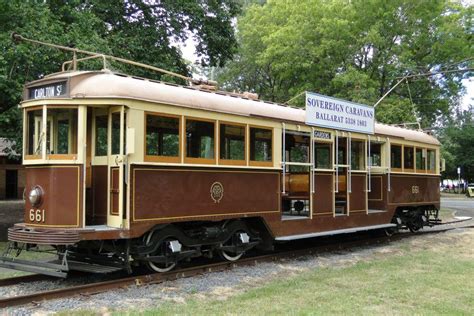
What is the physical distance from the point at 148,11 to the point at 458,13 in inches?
690

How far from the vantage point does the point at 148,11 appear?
18.1 meters

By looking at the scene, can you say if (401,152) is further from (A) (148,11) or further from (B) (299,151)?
(A) (148,11)

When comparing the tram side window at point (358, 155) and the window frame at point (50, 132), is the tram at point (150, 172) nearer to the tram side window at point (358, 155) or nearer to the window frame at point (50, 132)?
the window frame at point (50, 132)

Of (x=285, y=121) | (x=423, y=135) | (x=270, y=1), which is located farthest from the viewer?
(x=270, y=1)

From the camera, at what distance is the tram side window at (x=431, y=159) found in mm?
16297

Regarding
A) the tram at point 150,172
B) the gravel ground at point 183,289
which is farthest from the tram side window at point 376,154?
the gravel ground at point 183,289

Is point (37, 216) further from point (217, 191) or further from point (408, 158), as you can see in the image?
point (408, 158)

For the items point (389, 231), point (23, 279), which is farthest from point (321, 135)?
point (23, 279)

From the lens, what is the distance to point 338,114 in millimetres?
12078

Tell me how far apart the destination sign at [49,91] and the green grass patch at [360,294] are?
3.66m

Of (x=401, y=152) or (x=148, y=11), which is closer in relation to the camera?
(x=401, y=152)

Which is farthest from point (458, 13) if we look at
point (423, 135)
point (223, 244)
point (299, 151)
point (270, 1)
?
point (223, 244)

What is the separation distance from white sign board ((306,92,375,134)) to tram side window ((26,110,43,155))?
5360 millimetres

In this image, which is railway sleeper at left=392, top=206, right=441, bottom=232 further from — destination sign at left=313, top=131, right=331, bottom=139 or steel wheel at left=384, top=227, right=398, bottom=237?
destination sign at left=313, top=131, right=331, bottom=139
